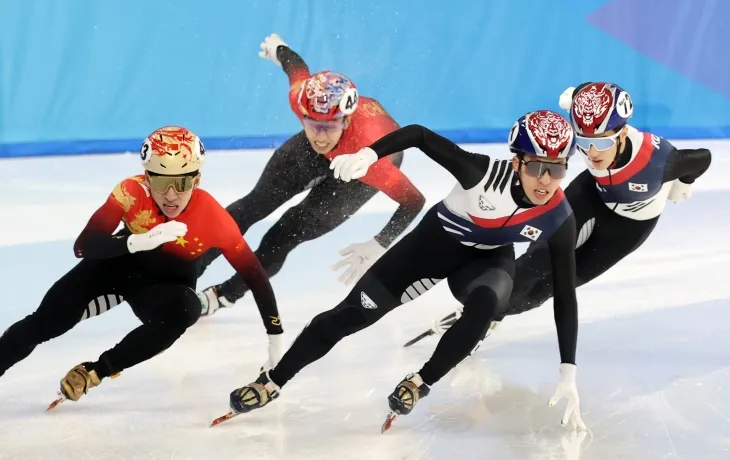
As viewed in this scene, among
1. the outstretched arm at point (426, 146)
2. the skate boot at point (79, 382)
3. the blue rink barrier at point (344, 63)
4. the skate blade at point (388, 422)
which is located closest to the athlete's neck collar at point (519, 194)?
Result: the outstretched arm at point (426, 146)

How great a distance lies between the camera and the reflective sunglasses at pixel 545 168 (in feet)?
10.6

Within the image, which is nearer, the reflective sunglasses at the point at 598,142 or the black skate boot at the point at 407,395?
the black skate boot at the point at 407,395

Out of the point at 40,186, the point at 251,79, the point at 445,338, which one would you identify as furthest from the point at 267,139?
the point at 445,338

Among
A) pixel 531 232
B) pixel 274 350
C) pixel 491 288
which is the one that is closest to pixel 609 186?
pixel 531 232

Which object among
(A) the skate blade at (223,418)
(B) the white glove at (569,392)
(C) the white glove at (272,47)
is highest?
(C) the white glove at (272,47)

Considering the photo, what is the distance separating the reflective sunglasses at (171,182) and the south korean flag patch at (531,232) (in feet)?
3.63

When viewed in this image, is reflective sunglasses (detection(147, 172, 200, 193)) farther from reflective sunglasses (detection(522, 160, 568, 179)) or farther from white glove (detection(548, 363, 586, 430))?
white glove (detection(548, 363, 586, 430))

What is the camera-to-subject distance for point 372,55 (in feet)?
27.0

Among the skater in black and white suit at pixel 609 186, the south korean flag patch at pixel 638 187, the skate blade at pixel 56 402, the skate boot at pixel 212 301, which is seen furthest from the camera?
the skate boot at pixel 212 301

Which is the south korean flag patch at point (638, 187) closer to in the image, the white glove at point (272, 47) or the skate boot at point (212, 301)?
the skate boot at point (212, 301)

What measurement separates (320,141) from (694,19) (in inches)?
229

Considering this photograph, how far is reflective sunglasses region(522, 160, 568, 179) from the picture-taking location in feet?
10.6

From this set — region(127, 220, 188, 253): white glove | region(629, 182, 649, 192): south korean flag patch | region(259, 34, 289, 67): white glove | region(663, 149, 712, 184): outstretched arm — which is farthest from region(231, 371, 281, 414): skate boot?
region(259, 34, 289, 67): white glove

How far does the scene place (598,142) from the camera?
3801 mm
